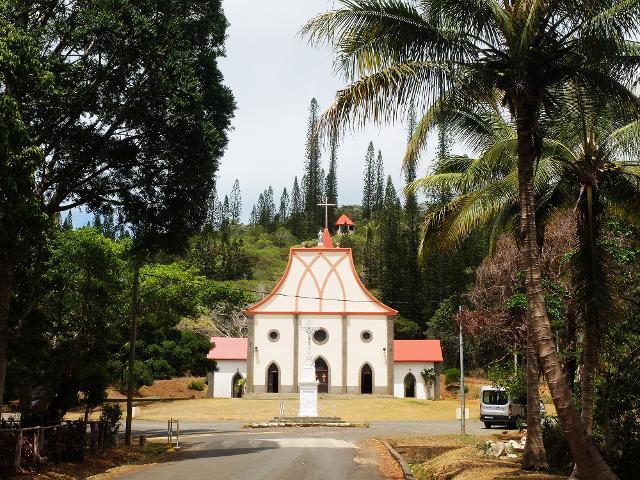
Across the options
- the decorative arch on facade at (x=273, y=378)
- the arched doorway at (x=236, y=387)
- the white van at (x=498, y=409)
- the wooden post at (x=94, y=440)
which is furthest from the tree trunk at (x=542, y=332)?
the arched doorway at (x=236, y=387)

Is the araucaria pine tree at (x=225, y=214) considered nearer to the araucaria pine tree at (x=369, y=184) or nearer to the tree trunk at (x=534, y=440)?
the araucaria pine tree at (x=369, y=184)

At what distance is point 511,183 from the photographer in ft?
51.8

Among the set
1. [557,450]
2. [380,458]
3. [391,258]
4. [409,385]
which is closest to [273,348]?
[409,385]

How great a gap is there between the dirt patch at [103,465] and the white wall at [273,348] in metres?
29.7

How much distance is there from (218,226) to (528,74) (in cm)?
12714

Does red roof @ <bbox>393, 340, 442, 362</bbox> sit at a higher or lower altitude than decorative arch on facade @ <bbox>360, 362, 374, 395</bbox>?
higher

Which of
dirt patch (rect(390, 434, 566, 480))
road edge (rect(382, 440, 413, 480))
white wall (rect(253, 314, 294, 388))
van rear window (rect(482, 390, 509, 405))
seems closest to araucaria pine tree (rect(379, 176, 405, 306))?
white wall (rect(253, 314, 294, 388))

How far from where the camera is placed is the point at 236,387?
55.4 m

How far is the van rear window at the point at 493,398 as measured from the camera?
31781mm

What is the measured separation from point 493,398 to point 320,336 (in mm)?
22604

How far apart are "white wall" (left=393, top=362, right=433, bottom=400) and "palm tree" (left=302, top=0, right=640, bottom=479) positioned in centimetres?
4406

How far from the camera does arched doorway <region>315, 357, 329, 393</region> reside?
173 feet

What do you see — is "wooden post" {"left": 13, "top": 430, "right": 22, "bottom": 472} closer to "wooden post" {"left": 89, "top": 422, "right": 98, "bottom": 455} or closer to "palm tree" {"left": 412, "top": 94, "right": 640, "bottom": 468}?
"wooden post" {"left": 89, "top": 422, "right": 98, "bottom": 455}

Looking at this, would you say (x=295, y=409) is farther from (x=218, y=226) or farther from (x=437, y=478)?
(x=218, y=226)
